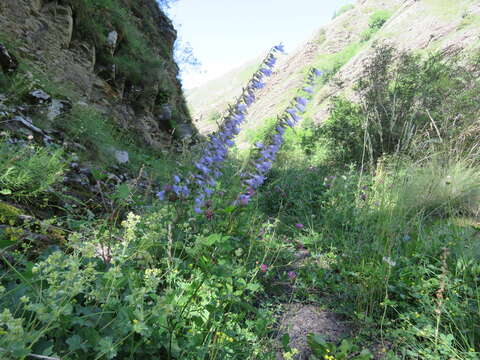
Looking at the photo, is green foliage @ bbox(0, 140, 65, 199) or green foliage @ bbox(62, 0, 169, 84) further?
green foliage @ bbox(62, 0, 169, 84)

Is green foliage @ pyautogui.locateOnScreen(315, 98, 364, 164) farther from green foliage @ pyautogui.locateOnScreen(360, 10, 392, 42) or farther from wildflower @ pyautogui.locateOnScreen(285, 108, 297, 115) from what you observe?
green foliage @ pyautogui.locateOnScreen(360, 10, 392, 42)

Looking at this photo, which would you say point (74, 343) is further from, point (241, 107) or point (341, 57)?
point (341, 57)

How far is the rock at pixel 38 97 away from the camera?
133 inches

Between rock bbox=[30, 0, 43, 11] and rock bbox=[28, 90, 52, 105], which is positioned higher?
rock bbox=[30, 0, 43, 11]

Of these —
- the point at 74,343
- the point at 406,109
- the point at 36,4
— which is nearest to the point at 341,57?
the point at 406,109

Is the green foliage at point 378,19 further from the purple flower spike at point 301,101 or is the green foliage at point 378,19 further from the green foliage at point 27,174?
the green foliage at point 27,174

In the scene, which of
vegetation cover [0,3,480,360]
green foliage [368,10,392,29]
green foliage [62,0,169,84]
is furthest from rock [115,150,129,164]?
green foliage [368,10,392,29]

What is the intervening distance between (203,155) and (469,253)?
2205 mm

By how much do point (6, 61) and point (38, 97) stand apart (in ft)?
2.11

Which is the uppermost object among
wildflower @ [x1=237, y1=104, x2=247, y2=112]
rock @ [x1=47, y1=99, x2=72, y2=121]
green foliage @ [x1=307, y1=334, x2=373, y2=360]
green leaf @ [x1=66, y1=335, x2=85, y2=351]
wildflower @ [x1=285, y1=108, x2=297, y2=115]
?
rock @ [x1=47, y1=99, x2=72, y2=121]

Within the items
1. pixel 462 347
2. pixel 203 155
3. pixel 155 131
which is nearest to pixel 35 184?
pixel 203 155

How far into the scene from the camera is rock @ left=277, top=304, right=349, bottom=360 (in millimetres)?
1586

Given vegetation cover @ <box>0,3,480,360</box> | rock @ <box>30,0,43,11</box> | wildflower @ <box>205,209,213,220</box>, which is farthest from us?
rock @ <box>30,0,43,11</box>

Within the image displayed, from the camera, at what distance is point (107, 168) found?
3.68 m
